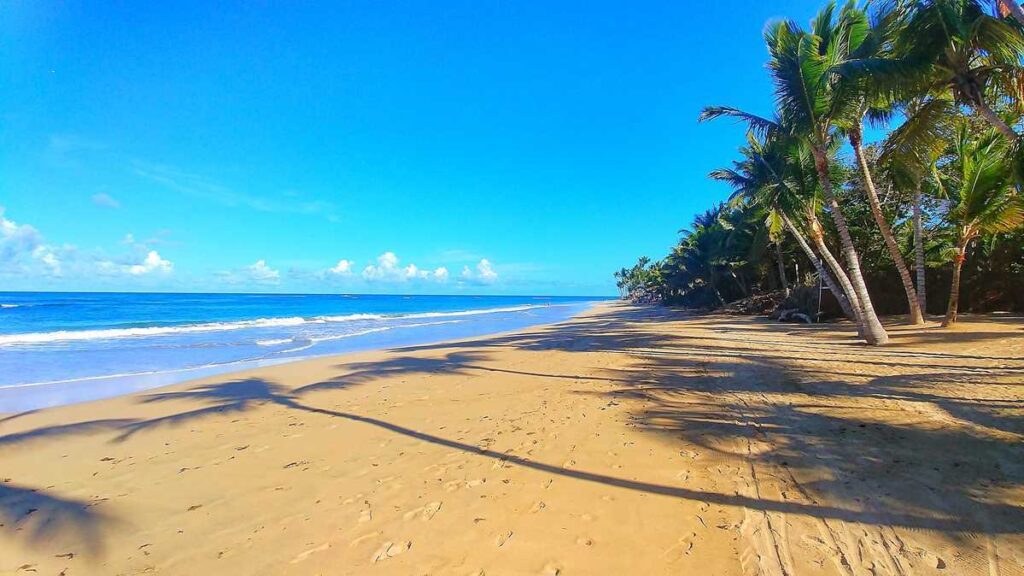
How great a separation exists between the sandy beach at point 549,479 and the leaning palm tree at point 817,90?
9.97 feet

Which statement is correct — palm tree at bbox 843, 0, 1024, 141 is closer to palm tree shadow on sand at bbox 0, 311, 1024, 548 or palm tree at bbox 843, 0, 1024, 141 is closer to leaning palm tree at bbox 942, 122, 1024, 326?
leaning palm tree at bbox 942, 122, 1024, 326

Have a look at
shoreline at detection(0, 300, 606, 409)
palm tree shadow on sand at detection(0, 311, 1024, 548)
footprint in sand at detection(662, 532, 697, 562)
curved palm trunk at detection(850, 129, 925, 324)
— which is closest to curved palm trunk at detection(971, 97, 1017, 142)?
palm tree shadow on sand at detection(0, 311, 1024, 548)

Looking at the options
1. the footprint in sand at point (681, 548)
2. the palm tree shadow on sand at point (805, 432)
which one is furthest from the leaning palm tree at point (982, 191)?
the footprint in sand at point (681, 548)

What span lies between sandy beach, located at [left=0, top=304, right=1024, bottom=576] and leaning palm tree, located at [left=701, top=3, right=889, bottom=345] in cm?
304

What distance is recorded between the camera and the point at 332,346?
19.0 m

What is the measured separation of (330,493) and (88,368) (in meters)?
14.2

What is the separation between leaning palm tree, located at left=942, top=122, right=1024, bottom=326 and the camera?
11.4 metres

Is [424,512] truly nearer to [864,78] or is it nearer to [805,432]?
[805,432]

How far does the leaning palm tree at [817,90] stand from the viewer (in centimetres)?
1052

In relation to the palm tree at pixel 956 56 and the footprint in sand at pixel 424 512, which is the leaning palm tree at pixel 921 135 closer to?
the palm tree at pixel 956 56

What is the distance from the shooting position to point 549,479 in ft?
14.0

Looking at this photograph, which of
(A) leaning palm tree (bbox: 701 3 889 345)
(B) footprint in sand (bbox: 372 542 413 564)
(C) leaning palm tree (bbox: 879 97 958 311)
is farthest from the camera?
(A) leaning palm tree (bbox: 701 3 889 345)

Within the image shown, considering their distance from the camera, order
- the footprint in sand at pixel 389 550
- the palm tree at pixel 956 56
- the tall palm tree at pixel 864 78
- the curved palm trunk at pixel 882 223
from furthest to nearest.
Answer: the curved palm trunk at pixel 882 223, the tall palm tree at pixel 864 78, the palm tree at pixel 956 56, the footprint in sand at pixel 389 550

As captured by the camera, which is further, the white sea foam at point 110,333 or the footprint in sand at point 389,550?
the white sea foam at point 110,333
